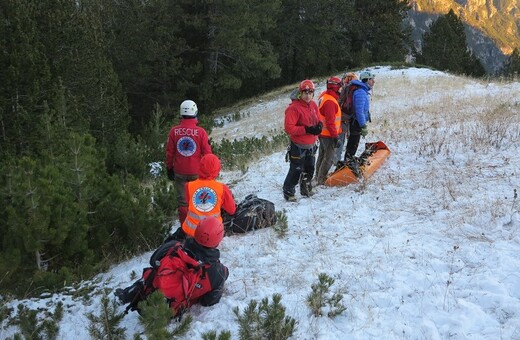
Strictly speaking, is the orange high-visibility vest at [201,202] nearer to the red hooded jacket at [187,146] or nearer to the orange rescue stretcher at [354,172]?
the red hooded jacket at [187,146]

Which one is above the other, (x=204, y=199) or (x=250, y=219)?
(x=204, y=199)

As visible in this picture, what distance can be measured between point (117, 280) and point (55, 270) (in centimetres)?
100

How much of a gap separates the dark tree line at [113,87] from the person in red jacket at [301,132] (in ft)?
7.01

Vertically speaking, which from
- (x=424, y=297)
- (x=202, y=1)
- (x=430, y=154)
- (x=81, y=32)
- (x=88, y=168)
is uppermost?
(x=202, y=1)

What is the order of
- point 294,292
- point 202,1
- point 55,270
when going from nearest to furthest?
point 294,292, point 55,270, point 202,1

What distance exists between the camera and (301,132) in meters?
6.73

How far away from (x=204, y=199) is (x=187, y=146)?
1.42m

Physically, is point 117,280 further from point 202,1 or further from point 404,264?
point 202,1

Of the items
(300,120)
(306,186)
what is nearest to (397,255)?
(306,186)

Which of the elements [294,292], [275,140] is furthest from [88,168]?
[275,140]

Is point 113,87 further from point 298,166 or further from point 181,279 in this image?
point 181,279

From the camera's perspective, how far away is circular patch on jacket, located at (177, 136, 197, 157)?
6.37 meters

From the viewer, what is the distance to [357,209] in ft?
21.4

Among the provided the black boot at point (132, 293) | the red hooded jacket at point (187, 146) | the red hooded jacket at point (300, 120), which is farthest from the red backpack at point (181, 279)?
the red hooded jacket at point (300, 120)
